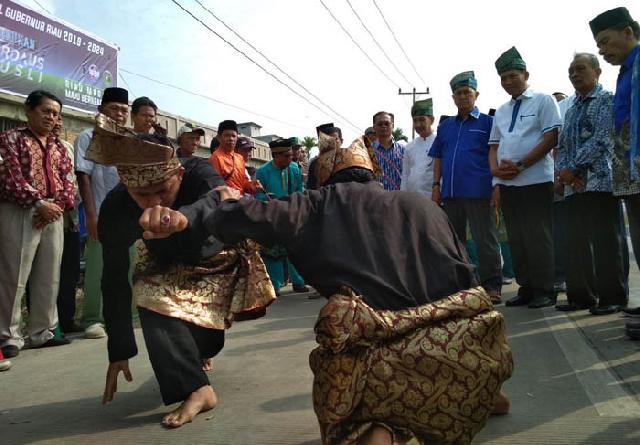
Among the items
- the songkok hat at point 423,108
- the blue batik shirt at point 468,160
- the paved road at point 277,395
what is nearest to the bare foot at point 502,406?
the paved road at point 277,395

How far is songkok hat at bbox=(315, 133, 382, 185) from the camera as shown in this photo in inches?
81.0

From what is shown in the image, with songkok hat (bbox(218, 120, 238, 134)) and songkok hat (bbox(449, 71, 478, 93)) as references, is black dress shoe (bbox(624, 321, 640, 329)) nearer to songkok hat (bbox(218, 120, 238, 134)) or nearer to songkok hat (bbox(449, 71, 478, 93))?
songkok hat (bbox(449, 71, 478, 93))

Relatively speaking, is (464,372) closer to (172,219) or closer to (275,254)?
(172,219)

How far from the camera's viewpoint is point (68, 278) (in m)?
4.63

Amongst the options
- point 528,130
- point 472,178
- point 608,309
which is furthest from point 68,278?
point 608,309

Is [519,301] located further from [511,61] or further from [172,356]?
[172,356]

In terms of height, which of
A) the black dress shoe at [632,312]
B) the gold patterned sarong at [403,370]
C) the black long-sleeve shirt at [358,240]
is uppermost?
the black long-sleeve shirt at [358,240]

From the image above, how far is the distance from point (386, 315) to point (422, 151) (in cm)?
431

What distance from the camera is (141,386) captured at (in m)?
3.07

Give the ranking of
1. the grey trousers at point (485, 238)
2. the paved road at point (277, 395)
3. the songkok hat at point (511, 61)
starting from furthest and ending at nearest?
the grey trousers at point (485, 238), the songkok hat at point (511, 61), the paved road at point (277, 395)

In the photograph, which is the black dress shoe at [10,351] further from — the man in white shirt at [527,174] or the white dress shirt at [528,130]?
the white dress shirt at [528,130]

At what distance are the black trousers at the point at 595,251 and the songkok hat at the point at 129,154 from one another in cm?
305

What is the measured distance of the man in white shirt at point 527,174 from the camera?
4.45 m

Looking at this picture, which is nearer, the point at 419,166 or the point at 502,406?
the point at 502,406
